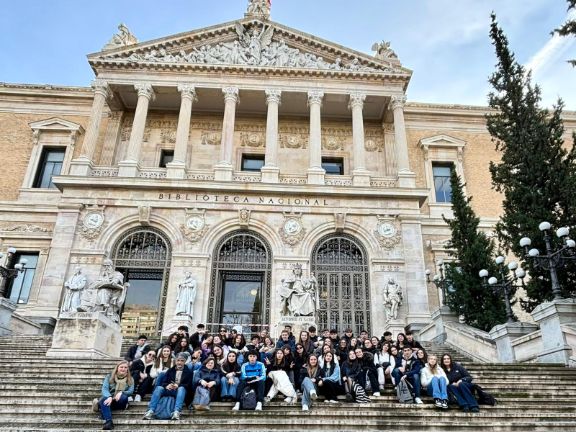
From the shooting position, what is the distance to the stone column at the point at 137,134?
66.4 ft

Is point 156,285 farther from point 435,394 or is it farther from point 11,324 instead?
point 435,394

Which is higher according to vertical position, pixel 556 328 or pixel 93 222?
pixel 93 222

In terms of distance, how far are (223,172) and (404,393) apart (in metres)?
13.9

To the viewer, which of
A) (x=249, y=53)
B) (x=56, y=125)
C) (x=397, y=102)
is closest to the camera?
(x=397, y=102)

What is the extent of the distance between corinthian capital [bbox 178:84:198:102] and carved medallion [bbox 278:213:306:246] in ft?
24.4

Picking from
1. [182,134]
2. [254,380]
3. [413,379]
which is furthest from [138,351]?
[182,134]

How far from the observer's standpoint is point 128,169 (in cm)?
2020

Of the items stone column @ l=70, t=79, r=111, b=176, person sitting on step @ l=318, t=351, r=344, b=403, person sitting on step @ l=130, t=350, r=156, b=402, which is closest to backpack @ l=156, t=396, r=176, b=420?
person sitting on step @ l=130, t=350, r=156, b=402

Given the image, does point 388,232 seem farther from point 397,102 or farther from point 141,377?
point 141,377

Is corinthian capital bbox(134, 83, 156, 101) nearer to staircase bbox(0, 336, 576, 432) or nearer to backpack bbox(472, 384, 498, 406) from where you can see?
staircase bbox(0, 336, 576, 432)

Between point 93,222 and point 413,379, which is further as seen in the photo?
point 93,222

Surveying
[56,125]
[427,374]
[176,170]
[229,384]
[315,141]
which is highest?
[56,125]

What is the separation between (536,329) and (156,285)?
1364cm

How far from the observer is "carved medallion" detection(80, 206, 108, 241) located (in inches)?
746
